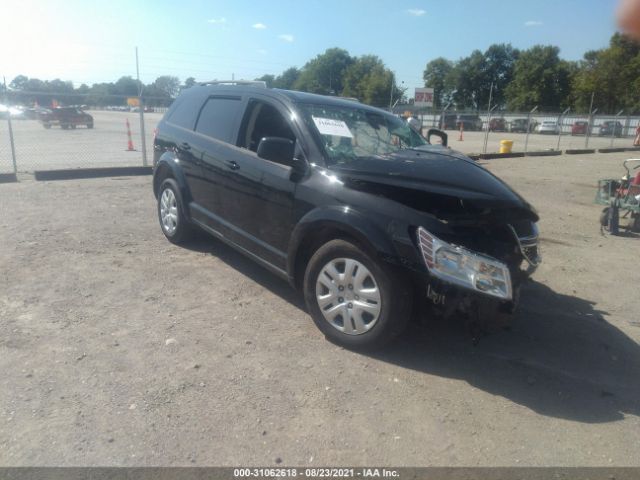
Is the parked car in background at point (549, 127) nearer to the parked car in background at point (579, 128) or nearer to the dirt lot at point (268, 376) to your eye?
the parked car in background at point (579, 128)

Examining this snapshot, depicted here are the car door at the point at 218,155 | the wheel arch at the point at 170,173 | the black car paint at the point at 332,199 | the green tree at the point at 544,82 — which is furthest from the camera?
the green tree at the point at 544,82

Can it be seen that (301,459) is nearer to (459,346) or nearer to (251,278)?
(459,346)

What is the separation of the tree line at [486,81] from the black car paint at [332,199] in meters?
12.4

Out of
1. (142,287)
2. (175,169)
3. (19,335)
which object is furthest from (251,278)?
(19,335)

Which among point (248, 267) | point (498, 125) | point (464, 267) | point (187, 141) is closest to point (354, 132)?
point (464, 267)

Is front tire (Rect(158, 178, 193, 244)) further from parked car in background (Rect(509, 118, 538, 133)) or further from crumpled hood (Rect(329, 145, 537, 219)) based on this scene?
parked car in background (Rect(509, 118, 538, 133))

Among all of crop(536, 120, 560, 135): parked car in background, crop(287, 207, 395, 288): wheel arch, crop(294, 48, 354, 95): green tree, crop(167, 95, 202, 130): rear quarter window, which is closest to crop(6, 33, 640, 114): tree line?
crop(294, 48, 354, 95): green tree

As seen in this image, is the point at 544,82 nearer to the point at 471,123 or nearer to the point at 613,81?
the point at 471,123

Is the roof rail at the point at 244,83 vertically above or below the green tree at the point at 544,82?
below

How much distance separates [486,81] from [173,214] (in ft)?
314

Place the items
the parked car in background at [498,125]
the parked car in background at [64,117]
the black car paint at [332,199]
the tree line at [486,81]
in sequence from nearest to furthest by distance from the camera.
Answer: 1. the black car paint at [332,199]
2. the parked car in background at [64,117]
3. the tree line at [486,81]
4. the parked car in background at [498,125]

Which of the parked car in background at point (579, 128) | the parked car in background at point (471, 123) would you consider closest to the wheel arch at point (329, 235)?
the parked car in background at point (579, 128)

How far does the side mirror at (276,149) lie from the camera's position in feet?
12.1

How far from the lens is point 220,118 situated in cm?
497
